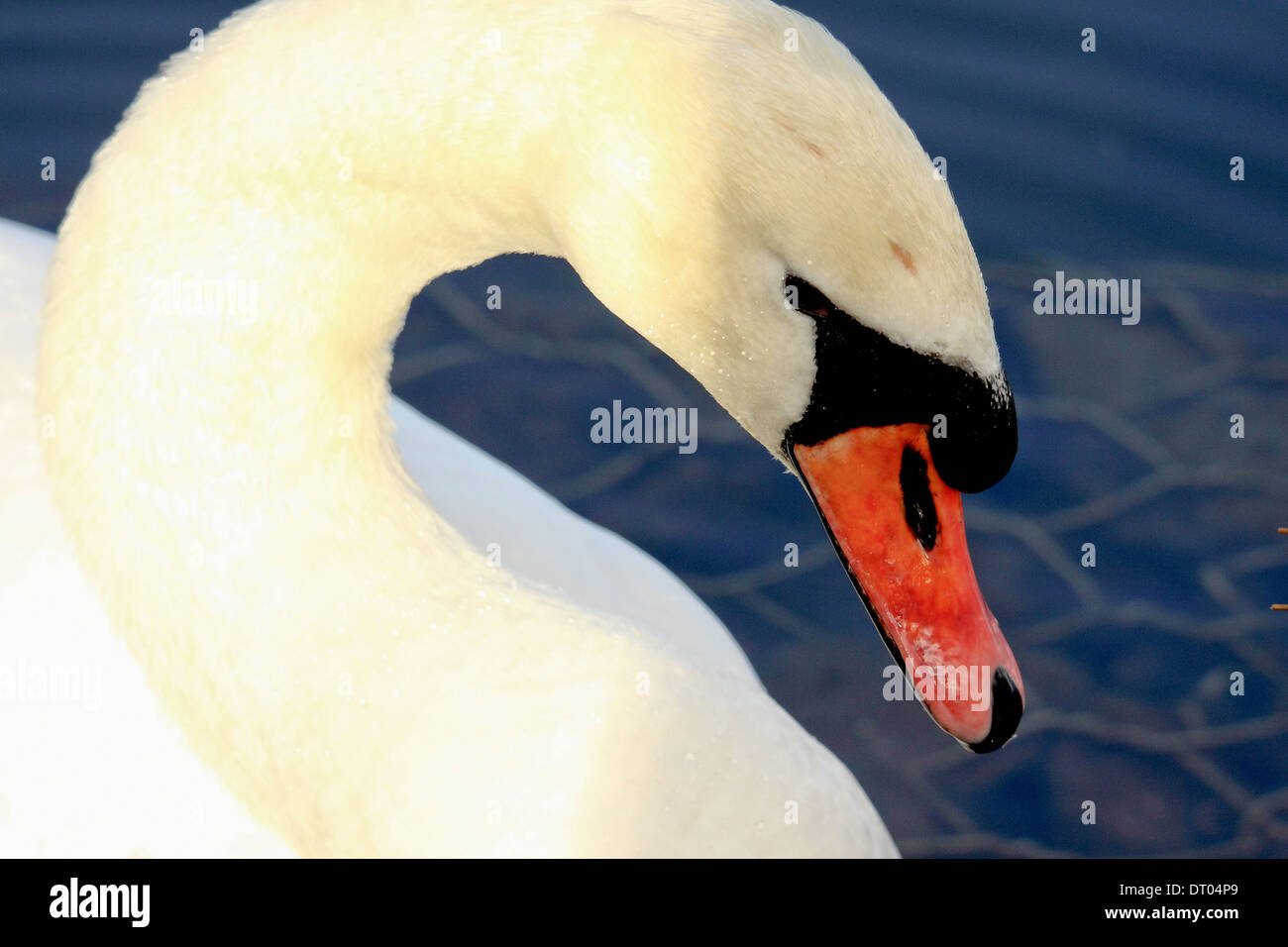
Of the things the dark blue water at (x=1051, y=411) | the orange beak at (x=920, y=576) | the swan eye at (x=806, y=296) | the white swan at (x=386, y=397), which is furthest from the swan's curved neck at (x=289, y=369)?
the dark blue water at (x=1051, y=411)

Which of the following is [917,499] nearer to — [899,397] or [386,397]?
[899,397]

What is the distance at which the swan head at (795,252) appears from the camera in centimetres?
133

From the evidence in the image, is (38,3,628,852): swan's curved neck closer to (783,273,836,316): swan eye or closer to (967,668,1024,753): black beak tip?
(783,273,836,316): swan eye

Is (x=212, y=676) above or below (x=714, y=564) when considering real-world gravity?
above

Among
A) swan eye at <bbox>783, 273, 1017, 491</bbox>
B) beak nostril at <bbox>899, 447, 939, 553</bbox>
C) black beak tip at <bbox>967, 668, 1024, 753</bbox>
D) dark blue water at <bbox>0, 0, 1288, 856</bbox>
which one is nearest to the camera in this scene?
swan eye at <bbox>783, 273, 1017, 491</bbox>

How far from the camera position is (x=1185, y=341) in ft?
12.8

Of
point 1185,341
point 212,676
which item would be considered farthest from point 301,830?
point 1185,341

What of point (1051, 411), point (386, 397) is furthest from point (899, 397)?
point (1051, 411)

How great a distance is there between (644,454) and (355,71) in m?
2.31

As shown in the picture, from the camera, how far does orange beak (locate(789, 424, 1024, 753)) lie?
1.66 metres

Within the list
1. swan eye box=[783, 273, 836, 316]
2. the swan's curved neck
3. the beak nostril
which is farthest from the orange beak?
the swan's curved neck

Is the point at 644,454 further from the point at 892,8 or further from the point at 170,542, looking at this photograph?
the point at 170,542

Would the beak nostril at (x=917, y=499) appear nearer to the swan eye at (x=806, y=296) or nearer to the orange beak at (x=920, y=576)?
the orange beak at (x=920, y=576)

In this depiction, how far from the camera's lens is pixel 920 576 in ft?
5.70
